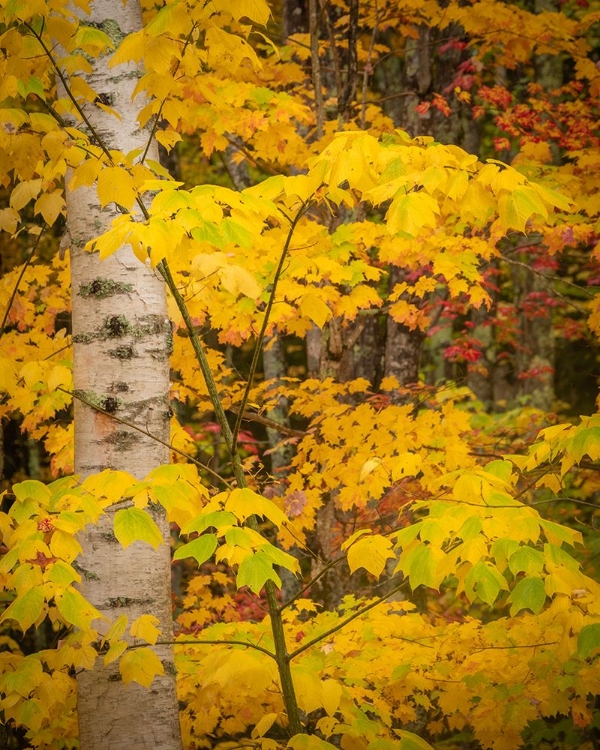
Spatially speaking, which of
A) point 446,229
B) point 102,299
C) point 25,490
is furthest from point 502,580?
point 446,229

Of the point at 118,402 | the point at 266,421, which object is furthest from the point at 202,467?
the point at 266,421

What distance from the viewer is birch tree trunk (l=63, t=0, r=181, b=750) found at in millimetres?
2346

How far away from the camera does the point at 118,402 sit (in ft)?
8.10

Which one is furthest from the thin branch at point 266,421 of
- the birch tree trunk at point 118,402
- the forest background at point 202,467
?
the birch tree trunk at point 118,402

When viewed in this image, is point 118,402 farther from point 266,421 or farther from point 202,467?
point 266,421

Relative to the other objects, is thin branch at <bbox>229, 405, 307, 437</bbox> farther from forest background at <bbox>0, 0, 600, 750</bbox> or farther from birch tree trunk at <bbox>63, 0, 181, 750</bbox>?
birch tree trunk at <bbox>63, 0, 181, 750</bbox>

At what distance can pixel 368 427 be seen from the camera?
15.1 feet

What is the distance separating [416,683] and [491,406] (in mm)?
10624

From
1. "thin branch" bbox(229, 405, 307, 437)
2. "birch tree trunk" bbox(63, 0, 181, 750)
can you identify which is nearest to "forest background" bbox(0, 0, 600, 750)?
"birch tree trunk" bbox(63, 0, 181, 750)

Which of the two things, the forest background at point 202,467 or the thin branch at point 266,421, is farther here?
the thin branch at point 266,421

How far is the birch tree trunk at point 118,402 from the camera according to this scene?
2346mm

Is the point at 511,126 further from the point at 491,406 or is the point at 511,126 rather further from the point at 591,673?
the point at 491,406

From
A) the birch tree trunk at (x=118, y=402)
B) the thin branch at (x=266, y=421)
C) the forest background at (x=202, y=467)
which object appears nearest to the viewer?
the forest background at (x=202, y=467)

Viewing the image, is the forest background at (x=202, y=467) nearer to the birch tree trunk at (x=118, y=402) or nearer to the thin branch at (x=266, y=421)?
the birch tree trunk at (x=118, y=402)
